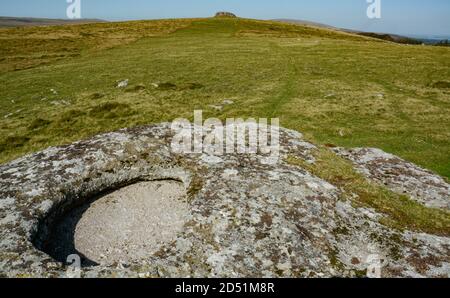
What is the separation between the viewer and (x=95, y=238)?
9.78 metres

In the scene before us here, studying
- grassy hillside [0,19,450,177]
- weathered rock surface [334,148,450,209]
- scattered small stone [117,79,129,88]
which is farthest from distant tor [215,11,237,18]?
weathered rock surface [334,148,450,209]

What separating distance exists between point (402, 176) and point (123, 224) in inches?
371

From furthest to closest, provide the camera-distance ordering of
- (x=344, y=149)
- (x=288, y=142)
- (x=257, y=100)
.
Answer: (x=257, y=100)
(x=344, y=149)
(x=288, y=142)

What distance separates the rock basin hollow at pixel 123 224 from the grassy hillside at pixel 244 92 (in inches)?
376

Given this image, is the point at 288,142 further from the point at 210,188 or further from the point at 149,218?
the point at 149,218

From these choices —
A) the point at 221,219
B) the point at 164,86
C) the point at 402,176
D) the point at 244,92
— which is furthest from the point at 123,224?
the point at 164,86

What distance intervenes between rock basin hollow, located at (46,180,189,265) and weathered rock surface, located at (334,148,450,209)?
6.93 meters

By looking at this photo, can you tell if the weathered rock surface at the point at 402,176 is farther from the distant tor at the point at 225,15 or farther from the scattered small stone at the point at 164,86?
the distant tor at the point at 225,15

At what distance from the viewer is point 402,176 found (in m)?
13.5

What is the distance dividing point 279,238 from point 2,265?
5.58m

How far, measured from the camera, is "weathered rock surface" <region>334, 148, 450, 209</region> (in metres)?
12.1

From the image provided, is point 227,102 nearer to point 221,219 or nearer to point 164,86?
point 164,86

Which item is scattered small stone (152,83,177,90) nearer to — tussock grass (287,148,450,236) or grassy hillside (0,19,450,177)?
grassy hillside (0,19,450,177)
